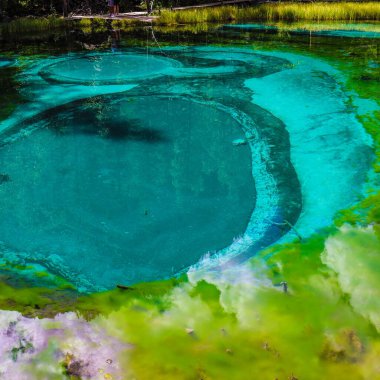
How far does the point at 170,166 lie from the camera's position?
3.95 m

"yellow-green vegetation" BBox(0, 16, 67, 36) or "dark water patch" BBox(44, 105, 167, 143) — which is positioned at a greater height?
"yellow-green vegetation" BBox(0, 16, 67, 36)

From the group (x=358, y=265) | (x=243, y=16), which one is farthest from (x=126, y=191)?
(x=243, y=16)

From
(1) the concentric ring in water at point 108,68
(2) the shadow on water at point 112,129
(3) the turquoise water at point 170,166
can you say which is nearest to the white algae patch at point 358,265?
(3) the turquoise water at point 170,166

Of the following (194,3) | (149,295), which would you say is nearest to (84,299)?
(149,295)

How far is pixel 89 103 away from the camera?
18.8 ft

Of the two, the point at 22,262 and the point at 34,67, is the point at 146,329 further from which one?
the point at 34,67

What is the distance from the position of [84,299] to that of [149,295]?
1.14 feet

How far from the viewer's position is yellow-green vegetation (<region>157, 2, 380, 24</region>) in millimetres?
11523

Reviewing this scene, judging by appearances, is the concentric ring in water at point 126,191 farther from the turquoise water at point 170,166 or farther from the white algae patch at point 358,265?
the white algae patch at point 358,265

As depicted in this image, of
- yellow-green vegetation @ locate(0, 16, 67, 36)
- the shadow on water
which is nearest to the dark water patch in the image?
the shadow on water

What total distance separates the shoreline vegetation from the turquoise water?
18.5 feet

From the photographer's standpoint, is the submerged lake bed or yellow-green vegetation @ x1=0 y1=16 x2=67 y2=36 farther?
yellow-green vegetation @ x1=0 y1=16 x2=67 y2=36

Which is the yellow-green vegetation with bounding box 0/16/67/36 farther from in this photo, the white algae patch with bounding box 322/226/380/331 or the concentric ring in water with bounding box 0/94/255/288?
the white algae patch with bounding box 322/226/380/331

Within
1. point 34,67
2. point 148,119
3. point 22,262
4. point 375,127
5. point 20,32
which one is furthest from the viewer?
point 20,32
